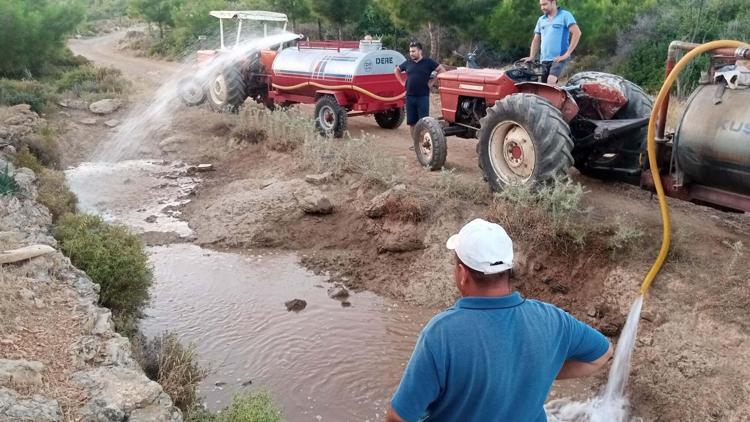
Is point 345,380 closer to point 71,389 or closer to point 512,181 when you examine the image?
point 71,389

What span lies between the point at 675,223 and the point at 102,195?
7.32 metres

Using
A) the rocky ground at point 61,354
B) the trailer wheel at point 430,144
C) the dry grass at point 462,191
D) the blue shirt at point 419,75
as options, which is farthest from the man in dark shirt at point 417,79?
the rocky ground at point 61,354

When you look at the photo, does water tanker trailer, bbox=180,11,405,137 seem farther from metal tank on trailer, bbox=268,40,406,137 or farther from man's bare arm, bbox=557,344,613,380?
man's bare arm, bbox=557,344,613,380

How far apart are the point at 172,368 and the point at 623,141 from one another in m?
4.53

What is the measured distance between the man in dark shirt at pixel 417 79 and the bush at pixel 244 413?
5833 millimetres

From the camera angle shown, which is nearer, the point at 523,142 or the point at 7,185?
the point at 7,185

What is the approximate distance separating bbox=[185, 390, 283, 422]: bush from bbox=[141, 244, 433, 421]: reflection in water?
0.74 meters

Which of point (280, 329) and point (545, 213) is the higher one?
point (545, 213)

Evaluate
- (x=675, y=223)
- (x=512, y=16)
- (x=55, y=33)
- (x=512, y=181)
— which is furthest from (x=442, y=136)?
(x=55, y=33)

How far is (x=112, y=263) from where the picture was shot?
507cm

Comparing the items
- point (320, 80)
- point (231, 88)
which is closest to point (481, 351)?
point (320, 80)

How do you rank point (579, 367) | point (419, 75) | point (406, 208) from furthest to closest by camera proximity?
point (419, 75) → point (406, 208) → point (579, 367)

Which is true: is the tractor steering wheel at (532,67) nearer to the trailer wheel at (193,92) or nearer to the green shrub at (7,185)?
the green shrub at (7,185)

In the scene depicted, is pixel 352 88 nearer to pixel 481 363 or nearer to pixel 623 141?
pixel 623 141
